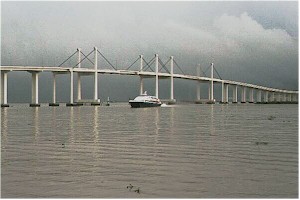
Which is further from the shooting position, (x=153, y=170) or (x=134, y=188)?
(x=153, y=170)

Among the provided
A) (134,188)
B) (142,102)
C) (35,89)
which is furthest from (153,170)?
(35,89)

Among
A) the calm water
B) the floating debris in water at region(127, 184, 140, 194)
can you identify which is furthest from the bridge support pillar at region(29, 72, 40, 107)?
the floating debris in water at region(127, 184, 140, 194)

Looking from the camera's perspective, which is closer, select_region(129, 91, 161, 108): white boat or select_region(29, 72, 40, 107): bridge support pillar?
select_region(129, 91, 161, 108): white boat

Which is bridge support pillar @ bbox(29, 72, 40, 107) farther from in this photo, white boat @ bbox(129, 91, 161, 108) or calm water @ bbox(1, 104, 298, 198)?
calm water @ bbox(1, 104, 298, 198)

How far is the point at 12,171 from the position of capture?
8.29 meters

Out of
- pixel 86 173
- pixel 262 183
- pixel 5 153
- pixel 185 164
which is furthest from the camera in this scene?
pixel 5 153

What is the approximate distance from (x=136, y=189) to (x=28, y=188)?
152 cm

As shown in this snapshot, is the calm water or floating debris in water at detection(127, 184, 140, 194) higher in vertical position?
the calm water

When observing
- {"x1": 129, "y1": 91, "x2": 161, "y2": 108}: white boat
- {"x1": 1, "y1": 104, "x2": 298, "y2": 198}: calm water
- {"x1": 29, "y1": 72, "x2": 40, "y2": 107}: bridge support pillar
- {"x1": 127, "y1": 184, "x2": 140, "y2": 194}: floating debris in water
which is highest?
{"x1": 29, "y1": 72, "x2": 40, "y2": 107}: bridge support pillar

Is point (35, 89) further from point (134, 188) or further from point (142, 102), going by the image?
point (134, 188)

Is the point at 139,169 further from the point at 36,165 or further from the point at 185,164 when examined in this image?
the point at 36,165

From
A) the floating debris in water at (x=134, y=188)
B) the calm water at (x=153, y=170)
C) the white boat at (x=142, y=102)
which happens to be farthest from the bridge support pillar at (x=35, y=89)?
the floating debris in water at (x=134, y=188)

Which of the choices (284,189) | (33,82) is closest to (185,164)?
(284,189)

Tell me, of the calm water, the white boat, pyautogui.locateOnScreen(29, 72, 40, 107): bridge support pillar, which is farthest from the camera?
pyautogui.locateOnScreen(29, 72, 40, 107): bridge support pillar
